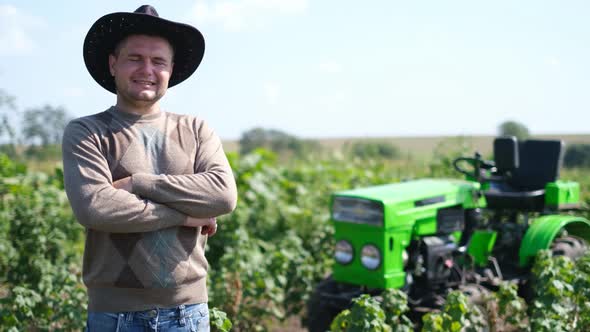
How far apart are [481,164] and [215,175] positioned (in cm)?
344

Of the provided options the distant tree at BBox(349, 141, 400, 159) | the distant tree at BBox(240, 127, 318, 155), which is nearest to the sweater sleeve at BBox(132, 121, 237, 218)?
the distant tree at BBox(349, 141, 400, 159)

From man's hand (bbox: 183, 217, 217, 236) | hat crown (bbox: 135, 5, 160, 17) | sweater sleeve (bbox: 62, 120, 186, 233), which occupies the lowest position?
man's hand (bbox: 183, 217, 217, 236)

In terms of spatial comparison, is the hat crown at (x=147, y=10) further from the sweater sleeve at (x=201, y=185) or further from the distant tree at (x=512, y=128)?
the distant tree at (x=512, y=128)

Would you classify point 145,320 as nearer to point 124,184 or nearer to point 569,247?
point 124,184

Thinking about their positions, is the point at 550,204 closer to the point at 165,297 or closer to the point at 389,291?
the point at 389,291

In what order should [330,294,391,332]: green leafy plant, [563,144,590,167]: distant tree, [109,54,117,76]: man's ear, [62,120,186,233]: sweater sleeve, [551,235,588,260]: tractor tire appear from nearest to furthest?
[62,120,186,233]: sweater sleeve, [109,54,117,76]: man's ear, [330,294,391,332]: green leafy plant, [551,235,588,260]: tractor tire, [563,144,590,167]: distant tree

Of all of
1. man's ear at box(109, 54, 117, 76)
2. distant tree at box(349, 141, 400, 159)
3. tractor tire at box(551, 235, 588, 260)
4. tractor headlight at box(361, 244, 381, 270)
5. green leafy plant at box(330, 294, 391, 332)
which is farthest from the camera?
distant tree at box(349, 141, 400, 159)

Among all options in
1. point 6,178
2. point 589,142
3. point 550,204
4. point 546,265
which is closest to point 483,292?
point 546,265

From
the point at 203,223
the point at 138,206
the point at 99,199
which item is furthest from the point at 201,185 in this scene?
the point at 99,199

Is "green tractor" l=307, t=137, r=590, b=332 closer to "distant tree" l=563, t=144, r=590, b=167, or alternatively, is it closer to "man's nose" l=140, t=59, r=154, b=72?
"man's nose" l=140, t=59, r=154, b=72

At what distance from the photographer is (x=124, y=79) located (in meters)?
2.56

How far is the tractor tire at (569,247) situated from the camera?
19.2 ft

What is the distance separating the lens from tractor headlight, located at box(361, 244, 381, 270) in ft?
16.2

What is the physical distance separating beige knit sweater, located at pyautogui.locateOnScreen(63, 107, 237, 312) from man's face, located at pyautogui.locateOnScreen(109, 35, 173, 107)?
3.7 inches
